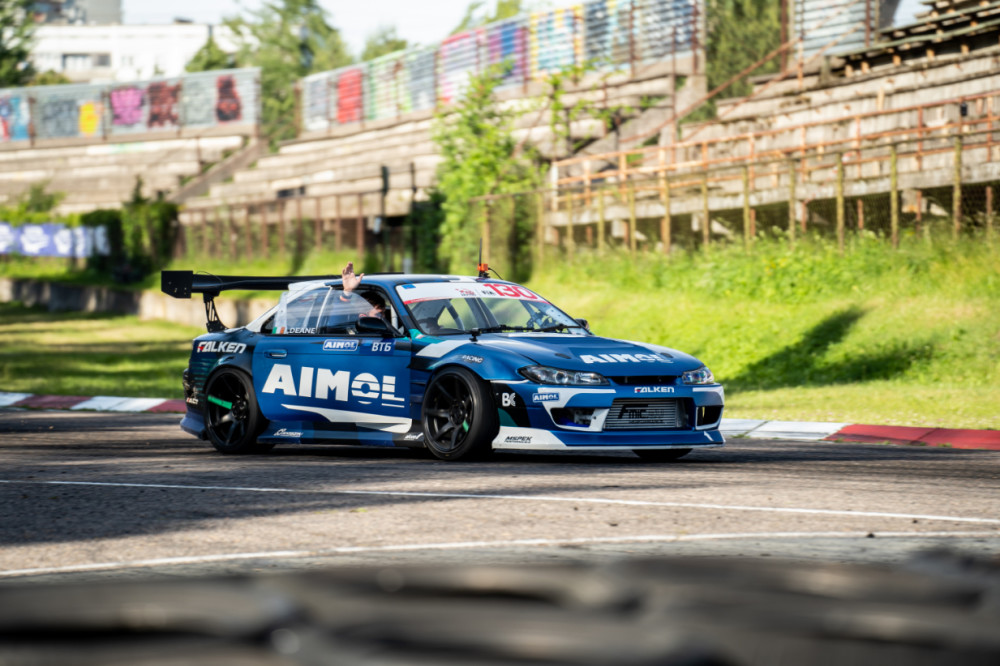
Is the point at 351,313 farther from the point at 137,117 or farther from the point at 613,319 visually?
the point at 137,117

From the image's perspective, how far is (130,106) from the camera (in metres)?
61.6

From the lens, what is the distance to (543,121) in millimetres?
36969

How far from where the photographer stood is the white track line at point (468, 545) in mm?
5441

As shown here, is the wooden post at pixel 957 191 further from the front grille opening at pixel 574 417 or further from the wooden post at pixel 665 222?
the front grille opening at pixel 574 417

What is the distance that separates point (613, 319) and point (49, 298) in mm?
28640

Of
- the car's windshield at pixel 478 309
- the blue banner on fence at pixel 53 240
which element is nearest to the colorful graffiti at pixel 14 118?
the blue banner on fence at pixel 53 240

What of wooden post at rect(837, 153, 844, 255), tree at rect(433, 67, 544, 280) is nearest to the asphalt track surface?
wooden post at rect(837, 153, 844, 255)

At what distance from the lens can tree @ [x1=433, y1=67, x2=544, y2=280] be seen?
29.0 meters

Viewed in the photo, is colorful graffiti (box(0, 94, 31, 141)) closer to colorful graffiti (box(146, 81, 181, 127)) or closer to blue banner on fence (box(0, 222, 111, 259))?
colorful graffiti (box(146, 81, 181, 127))

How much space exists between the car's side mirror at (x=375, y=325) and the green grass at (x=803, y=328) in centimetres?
579

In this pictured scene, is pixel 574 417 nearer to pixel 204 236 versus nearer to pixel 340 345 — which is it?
pixel 340 345

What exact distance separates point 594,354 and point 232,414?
3.55 meters

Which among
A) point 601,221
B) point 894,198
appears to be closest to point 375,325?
point 894,198

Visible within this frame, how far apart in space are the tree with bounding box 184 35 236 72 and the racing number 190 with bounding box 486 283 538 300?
293 feet
